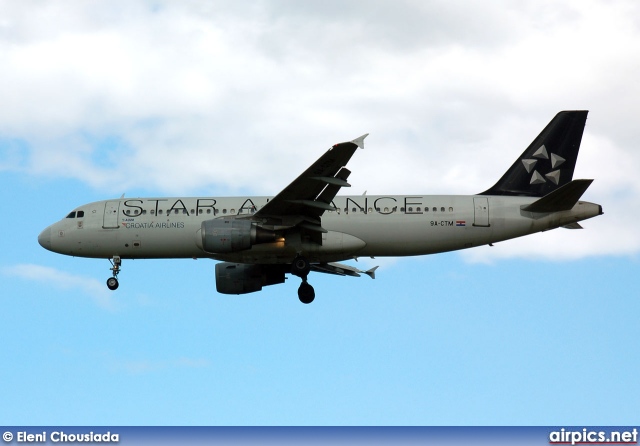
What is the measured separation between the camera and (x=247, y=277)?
45.9 metres

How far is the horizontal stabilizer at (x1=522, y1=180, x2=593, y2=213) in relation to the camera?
39812 mm

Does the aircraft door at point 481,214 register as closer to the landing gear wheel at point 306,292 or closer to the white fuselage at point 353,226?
the white fuselage at point 353,226

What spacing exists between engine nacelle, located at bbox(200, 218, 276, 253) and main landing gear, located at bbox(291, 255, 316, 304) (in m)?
2.19

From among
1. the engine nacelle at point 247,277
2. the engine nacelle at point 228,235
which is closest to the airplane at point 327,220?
the engine nacelle at point 228,235

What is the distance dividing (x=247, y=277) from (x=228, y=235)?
5.71m

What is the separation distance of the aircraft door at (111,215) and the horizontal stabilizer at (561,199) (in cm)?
1608

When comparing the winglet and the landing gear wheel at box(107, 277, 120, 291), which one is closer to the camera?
the winglet

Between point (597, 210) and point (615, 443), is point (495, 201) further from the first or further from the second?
point (615, 443)

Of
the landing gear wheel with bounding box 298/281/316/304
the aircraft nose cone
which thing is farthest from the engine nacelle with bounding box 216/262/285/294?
the aircraft nose cone

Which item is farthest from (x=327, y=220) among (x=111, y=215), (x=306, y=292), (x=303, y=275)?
(x=111, y=215)

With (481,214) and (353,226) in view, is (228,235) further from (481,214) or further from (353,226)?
(481,214)

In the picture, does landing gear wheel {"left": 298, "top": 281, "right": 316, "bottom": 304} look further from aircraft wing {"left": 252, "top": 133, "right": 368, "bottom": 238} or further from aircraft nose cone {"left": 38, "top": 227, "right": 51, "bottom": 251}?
aircraft nose cone {"left": 38, "top": 227, "right": 51, "bottom": 251}

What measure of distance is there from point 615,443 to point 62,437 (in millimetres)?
15139

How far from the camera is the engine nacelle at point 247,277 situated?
4581 cm
